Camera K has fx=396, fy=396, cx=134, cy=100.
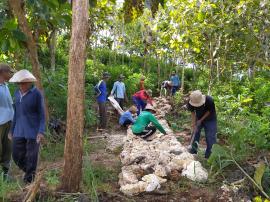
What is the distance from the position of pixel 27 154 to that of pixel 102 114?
6.08m

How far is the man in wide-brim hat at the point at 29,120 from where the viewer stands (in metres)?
5.18

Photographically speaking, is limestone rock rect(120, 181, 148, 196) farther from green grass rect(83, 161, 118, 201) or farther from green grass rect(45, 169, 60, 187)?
green grass rect(45, 169, 60, 187)

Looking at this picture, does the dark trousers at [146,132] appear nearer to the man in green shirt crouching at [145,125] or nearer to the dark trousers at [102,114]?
the man in green shirt crouching at [145,125]

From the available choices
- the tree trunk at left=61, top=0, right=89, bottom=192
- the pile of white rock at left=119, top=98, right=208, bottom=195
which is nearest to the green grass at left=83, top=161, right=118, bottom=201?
the pile of white rock at left=119, top=98, right=208, bottom=195

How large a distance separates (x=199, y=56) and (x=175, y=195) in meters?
13.0

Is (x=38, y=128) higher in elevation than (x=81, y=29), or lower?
lower

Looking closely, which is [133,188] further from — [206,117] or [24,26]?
[24,26]

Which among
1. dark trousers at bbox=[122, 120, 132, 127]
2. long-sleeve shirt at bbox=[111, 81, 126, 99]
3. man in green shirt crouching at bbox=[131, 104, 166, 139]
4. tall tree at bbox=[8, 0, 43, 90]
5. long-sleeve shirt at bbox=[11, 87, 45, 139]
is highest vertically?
tall tree at bbox=[8, 0, 43, 90]

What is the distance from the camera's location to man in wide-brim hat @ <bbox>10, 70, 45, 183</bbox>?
518cm

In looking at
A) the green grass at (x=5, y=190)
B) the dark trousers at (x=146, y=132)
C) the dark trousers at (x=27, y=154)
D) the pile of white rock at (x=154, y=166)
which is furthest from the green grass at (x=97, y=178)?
the dark trousers at (x=146, y=132)

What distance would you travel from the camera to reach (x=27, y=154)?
525 centimetres

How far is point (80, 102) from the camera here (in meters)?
4.34

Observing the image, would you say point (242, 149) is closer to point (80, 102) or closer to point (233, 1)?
point (80, 102)

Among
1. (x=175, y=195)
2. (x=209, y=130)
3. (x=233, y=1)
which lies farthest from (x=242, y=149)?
(x=233, y=1)
